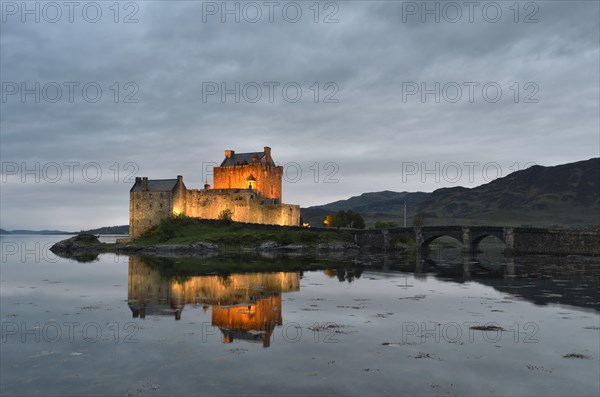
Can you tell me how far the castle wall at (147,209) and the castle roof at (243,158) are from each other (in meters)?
16.0

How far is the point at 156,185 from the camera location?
280 feet

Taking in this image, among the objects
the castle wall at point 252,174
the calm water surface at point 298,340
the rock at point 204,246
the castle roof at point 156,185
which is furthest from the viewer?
the castle wall at point 252,174

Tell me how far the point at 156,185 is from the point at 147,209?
4676mm

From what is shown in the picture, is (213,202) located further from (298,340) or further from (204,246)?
(298,340)

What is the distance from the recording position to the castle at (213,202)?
8381 centimetres

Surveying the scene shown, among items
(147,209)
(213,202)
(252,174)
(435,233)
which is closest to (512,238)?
(435,233)

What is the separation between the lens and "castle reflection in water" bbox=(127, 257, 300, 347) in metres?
17.4

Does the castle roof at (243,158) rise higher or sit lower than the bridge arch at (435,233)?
higher

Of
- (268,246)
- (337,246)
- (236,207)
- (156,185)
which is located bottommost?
(337,246)

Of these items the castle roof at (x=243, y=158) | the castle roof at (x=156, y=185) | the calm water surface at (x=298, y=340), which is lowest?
the calm water surface at (x=298, y=340)

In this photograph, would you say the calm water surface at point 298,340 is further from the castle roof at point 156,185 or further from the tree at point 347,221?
the tree at point 347,221

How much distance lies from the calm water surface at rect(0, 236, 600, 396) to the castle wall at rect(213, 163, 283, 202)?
61.4 metres

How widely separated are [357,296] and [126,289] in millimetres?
13934

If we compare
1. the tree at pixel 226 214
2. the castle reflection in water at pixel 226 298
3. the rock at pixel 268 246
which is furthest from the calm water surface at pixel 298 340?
the tree at pixel 226 214
